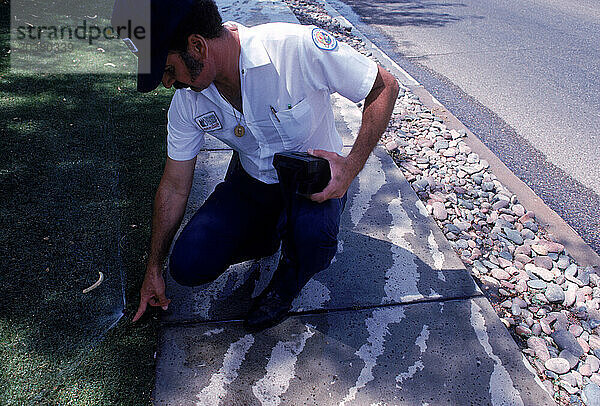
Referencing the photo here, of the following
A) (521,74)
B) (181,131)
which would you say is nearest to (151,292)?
(181,131)

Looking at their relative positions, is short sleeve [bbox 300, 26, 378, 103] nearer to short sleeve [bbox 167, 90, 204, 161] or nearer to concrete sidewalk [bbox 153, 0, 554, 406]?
short sleeve [bbox 167, 90, 204, 161]

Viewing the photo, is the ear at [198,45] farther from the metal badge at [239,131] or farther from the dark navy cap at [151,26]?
the metal badge at [239,131]

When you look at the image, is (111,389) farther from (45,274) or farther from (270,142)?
(270,142)

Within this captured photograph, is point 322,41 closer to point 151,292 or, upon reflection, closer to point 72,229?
point 151,292

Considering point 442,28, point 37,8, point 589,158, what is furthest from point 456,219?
point 37,8

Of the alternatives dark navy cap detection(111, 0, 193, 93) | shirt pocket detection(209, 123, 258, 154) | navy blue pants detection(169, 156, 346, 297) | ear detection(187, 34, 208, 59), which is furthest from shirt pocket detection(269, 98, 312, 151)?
dark navy cap detection(111, 0, 193, 93)

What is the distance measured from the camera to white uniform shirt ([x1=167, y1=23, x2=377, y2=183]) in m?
1.85

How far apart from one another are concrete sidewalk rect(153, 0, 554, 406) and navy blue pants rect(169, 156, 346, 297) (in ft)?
0.57

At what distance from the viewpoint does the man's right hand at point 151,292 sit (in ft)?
6.72

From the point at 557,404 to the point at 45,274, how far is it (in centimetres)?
218

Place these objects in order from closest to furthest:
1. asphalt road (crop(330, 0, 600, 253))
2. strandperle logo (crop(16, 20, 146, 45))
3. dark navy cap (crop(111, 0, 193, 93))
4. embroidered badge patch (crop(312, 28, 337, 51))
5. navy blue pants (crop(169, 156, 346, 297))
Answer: dark navy cap (crop(111, 0, 193, 93)) < embroidered badge patch (crop(312, 28, 337, 51)) < navy blue pants (crop(169, 156, 346, 297)) < asphalt road (crop(330, 0, 600, 253)) < strandperle logo (crop(16, 20, 146, 45))

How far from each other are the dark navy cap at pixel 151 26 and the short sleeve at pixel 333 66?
1.51ft

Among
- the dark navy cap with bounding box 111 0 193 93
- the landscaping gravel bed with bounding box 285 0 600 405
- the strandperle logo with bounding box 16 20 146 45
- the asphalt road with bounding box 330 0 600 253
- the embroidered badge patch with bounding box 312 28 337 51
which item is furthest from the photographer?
the strandperle logo with bounding box 16 20 146 45

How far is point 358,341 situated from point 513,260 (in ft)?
3.55
